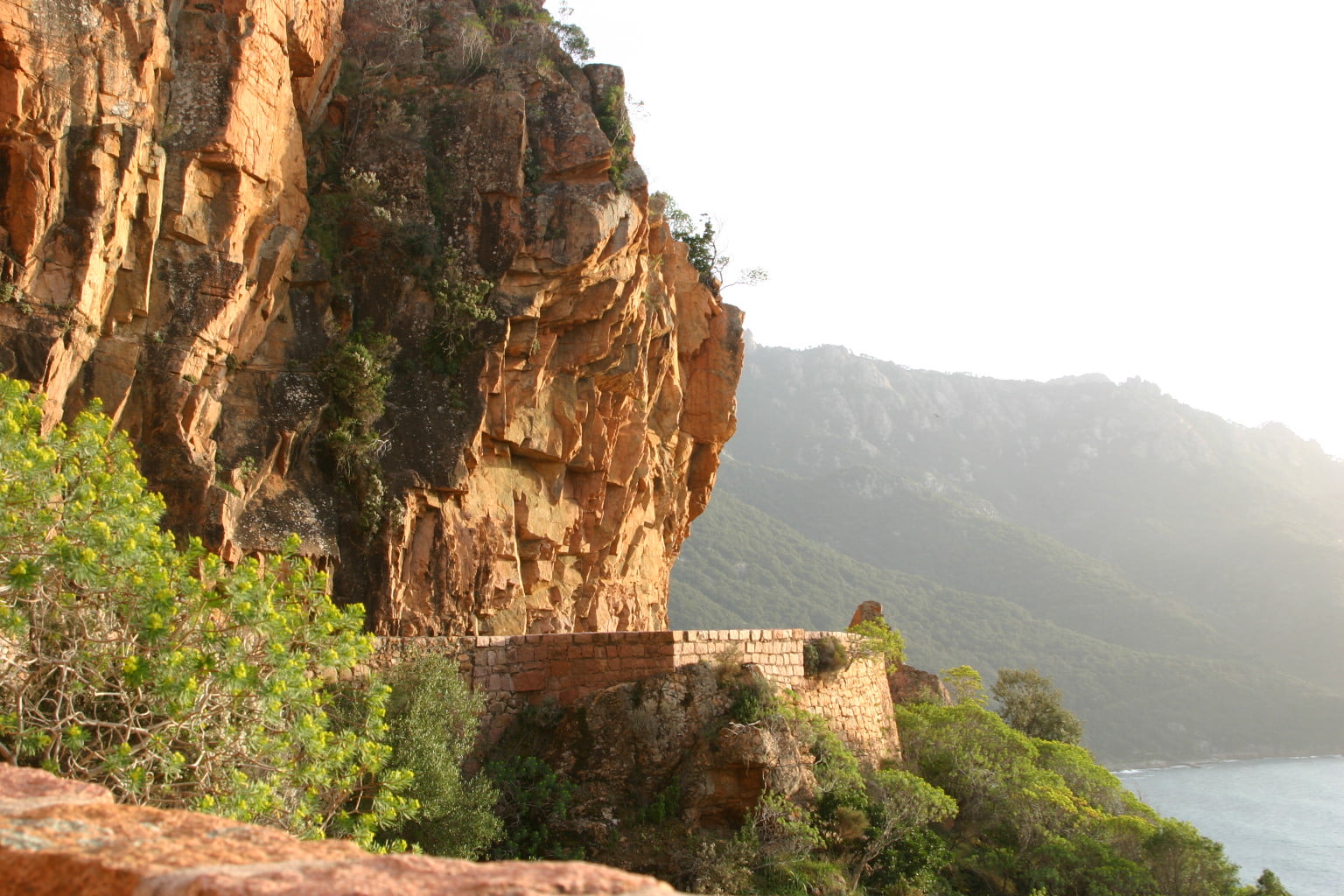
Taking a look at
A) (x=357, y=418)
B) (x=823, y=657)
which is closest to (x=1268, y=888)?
(x=823, y=657)

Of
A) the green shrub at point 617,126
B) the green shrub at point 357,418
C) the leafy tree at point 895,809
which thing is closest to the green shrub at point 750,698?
the leafy tree at point 895,809

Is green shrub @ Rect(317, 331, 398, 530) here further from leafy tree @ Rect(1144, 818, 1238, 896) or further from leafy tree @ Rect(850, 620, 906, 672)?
leafy tree @ Rect(1144, 818, 1238, 896)

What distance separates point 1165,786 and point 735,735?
2162 inches

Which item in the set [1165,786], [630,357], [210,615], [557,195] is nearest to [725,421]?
[630,357]

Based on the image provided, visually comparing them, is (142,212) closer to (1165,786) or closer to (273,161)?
(273,161)

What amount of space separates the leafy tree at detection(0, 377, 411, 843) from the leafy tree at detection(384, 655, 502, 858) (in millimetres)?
2920

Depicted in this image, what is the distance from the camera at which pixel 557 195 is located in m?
21.0

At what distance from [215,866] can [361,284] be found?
18.5m

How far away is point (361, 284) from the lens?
1969 cm

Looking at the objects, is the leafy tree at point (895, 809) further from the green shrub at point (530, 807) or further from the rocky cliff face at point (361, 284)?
the rocky cliff face at point (361, 284)

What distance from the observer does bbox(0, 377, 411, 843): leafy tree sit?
8406 mm

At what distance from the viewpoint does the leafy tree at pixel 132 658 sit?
8.41 m

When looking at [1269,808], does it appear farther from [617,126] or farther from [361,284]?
[361,284]

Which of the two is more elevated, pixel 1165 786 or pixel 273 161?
pixel 273 161
